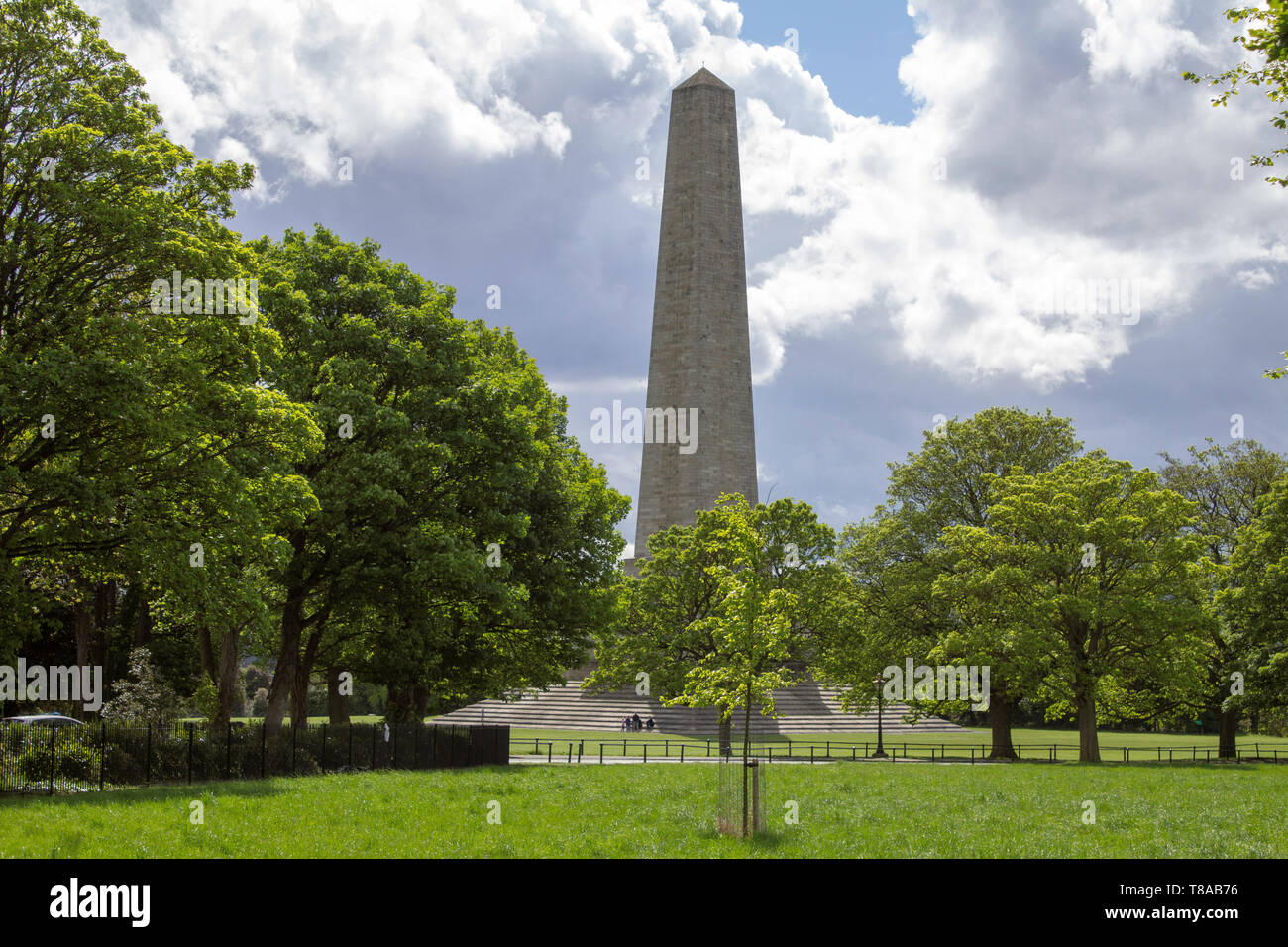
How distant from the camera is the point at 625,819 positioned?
17.7 metres

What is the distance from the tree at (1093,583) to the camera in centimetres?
3753

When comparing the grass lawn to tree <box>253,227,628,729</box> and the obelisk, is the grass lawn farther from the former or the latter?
the obelisk

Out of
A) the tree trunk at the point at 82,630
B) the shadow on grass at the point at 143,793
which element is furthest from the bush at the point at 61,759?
the tree trunk at the point at 82,630

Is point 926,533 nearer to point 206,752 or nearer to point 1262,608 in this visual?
point 1262,608

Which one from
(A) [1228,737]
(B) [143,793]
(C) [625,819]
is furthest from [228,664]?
(A) [1228,737]

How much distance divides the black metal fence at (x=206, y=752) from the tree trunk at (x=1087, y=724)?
21.5 m

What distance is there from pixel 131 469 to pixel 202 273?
4184 mm

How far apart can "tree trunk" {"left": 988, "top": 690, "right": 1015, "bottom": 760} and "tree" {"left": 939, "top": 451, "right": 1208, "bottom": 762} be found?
147 inches

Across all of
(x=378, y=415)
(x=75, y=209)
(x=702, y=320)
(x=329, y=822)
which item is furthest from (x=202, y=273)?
(x=702, y=320)

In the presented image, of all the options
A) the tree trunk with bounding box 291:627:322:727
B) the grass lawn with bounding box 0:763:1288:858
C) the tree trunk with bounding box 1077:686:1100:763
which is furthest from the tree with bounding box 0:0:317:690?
the tree trunk with bounding box 1077:686:1100:763

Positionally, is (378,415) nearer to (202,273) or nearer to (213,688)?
(202,273)

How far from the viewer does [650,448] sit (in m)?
65.4

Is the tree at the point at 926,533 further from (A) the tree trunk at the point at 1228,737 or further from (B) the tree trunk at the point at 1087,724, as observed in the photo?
(A) the tree trunk at the point at 1228,737

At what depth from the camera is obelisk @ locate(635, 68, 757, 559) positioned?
62.8 metres
